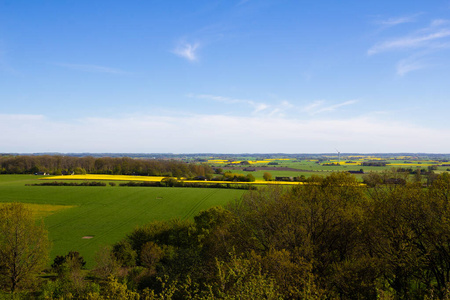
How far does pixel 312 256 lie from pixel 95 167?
14082 centimetres

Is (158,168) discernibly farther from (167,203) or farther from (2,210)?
(2,210)

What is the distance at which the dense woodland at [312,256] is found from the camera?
14.3 metres

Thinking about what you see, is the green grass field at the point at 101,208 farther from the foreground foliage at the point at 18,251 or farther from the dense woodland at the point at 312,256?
the dense woodland at the point at 312,256

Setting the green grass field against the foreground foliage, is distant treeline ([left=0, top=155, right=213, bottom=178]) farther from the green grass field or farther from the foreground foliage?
the foreground foliage

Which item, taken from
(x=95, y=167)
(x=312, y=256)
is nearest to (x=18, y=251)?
(x=312, y=256)

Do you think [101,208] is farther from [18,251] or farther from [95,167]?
[95,167]

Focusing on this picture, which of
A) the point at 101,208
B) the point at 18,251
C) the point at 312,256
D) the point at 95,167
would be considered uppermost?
the point at 95,167

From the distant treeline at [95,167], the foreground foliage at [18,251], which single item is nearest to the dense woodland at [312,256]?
the foreground foliage at [18,251]

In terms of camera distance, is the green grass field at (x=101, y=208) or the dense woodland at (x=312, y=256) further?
the green grass field at (x=101, y=208)

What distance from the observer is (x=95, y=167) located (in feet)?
452

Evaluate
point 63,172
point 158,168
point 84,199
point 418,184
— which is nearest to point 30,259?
point 418,184

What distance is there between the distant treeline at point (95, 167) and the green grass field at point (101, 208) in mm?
39255

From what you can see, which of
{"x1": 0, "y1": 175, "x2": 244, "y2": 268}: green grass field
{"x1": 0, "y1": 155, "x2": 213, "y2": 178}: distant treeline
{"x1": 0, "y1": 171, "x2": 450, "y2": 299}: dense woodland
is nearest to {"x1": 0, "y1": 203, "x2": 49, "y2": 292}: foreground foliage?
{"x1": 0, "y1": 171, "x2": 450, "y2": 299}: dense woodland

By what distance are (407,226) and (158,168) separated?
385 ft
